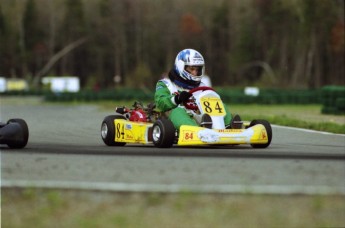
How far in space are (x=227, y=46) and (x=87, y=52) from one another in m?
18.1

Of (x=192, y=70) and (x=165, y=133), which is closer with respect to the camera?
(x=165, y=133)

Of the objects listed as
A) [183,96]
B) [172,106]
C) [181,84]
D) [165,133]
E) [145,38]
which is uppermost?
[145,38]

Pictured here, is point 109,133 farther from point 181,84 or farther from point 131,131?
point 181,84

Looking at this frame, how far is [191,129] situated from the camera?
12.4 m

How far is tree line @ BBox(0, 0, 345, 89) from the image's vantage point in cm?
10744

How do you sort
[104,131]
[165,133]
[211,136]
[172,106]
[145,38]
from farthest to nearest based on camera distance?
1. [145,38]
2. [104,131]
3. [172,106]
4. [165,133]
5. [211,136]

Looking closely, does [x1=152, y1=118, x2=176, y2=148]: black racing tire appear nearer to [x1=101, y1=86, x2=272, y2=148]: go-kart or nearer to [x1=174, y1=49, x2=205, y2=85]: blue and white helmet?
[x1=101, y1=86, x2=272, y2=148]: go-kart

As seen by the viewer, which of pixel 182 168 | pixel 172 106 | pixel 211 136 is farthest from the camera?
pixel 172 106

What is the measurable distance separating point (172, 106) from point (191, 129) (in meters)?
0.93

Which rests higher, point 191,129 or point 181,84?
point 181,84

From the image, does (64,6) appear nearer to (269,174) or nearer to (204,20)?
(204,20)

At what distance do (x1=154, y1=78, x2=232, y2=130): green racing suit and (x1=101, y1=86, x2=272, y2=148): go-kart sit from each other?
11 centimetres

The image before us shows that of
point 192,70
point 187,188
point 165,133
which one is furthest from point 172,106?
point 187,188

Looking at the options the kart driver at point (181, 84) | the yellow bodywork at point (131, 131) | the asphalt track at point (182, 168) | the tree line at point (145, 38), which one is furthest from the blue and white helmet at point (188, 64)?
the tree line at point (145, 38)
